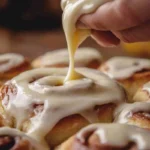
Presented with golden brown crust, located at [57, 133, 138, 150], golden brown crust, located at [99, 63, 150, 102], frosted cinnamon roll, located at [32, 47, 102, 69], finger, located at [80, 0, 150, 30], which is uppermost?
finger, located at [80, 0, 150, 30]

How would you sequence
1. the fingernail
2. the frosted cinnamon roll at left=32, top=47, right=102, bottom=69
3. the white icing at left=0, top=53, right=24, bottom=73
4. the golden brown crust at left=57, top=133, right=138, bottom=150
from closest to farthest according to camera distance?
the golden brown crust at left=57, top=133, right=138, bottom=150, the fingernail, the white icing at left=0, top=53, right=24, bottom=73, the frosted cinnamon roll at left=32, top=47, right=102, bottom=69

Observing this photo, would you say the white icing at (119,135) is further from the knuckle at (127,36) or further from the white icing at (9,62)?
the white icing at (9,62)

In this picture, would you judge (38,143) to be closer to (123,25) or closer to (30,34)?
(123,25)

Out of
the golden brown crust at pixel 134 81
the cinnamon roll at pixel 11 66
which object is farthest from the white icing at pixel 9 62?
the golden brown crust at pixel 134 81

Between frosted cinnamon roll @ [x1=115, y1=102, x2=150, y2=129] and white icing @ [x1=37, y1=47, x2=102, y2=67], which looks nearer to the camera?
frosted cinnamon roll @ [x1=115, y1=102, x2=150, y2=129]

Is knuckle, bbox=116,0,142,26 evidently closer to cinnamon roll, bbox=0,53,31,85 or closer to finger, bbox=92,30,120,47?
finger, bbox=92,30,120,47

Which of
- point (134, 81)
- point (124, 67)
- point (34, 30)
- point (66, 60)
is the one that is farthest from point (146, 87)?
point (34, 30)

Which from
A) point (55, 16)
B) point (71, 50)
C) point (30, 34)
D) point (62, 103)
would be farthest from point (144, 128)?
point (55, 16)

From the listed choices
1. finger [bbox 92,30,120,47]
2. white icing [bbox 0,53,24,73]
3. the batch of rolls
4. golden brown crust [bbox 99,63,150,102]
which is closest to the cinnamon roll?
white icing [bbox 0,53,24,73]

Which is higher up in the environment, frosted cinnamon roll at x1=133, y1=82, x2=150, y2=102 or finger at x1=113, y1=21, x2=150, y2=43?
finger at x1=113, y1=21, x2=150, y2=43
